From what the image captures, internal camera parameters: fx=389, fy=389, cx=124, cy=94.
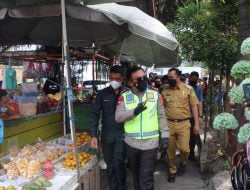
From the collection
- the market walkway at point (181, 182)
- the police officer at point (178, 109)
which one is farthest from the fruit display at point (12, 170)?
the police officer at point (178, 109)

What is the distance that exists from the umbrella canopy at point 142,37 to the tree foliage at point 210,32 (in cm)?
57

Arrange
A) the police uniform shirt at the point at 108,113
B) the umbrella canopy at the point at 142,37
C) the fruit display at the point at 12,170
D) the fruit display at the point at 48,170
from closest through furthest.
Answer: the fruit display at the point at 12,170, the fruit display at the point at 48,170, the police uniform shirt at the point at 108,113, the umbrella canopy at the point at 142,37

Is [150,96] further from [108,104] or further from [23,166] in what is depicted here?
[23,166]

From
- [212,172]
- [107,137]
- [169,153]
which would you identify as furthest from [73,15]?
[212,172]

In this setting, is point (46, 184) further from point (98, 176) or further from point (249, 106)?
point (249, 106)

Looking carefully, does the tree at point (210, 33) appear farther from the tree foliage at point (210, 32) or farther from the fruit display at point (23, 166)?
the fruit display at point (23, 166)

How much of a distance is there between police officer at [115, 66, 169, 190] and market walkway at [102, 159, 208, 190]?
1.57 meters

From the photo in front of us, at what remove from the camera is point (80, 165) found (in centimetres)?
514

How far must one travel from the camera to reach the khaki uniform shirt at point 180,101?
659 centimetres

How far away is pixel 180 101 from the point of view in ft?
21.6

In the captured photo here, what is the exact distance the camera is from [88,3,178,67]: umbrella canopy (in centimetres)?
551

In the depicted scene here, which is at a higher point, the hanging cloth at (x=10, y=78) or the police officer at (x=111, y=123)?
the hanging cloth at (x=10, y=78)

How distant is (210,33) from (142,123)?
4264 mm

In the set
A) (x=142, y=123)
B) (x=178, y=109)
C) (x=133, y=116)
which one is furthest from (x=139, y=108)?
(x=178, y=109)
